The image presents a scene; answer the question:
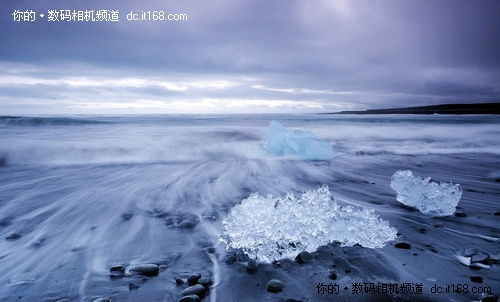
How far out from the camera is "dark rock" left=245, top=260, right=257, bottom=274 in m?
2.20

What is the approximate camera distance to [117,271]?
2229 millimetres

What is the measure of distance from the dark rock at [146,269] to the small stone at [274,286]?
78 centimetres

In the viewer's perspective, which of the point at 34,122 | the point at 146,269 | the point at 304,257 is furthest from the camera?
the point at 34,122

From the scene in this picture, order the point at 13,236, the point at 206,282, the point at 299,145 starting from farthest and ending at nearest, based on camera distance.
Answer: the point at 299,145, the point at 13,236, the point at 206,282

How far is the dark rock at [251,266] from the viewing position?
2195mm

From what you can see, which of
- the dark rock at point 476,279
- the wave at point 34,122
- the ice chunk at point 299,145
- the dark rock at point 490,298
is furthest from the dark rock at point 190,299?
the wave at point 34,122

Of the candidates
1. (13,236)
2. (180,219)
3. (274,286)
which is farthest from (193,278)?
(13,236)

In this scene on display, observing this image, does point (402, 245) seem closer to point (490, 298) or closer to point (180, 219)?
point (490, 298)

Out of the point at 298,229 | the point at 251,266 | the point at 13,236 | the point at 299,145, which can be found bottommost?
the point at 13,236

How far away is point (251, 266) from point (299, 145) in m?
5.72

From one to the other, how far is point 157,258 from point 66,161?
20.7 ft

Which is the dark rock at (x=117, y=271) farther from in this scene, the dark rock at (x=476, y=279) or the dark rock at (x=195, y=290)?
the dark rock at (x=476, y=279)

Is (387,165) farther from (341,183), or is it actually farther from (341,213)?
(341,213)

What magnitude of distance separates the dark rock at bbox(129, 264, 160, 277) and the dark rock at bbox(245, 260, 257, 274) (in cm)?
62
